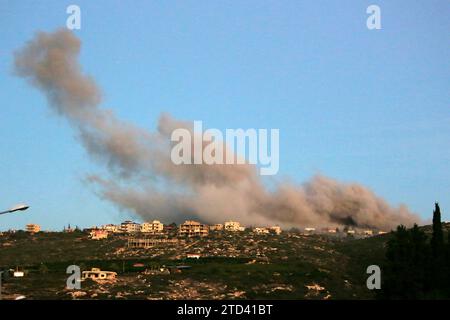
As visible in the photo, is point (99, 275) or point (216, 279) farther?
point (99, 275)

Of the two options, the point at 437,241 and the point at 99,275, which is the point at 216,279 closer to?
the point at 99,275

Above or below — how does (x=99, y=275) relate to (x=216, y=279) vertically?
above

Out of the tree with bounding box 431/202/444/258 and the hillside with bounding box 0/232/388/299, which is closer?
the tree with bounding box 431/202/444/258

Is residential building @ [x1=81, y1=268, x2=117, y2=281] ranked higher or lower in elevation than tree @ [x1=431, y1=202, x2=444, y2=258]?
lower

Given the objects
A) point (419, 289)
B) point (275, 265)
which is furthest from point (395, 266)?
point (275, 265)

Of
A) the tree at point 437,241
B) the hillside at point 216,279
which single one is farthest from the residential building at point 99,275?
the tree at point 437,241

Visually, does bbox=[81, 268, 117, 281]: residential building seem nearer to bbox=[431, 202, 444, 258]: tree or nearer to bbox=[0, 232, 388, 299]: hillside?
bbox=[0, 232, 388, 299]: hillside

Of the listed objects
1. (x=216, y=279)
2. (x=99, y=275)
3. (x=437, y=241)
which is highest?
(x=437, y=241)

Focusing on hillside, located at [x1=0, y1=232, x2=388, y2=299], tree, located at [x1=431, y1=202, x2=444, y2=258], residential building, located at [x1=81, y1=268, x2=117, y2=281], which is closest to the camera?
tree, located at [x1=431, y1=202, x2=444, y2=258]

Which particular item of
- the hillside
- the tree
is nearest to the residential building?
the hillside

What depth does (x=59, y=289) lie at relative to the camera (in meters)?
139

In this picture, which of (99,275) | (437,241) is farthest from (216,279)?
(437,241)

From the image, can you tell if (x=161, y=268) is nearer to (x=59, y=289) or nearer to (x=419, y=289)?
(x=59, y=289)
